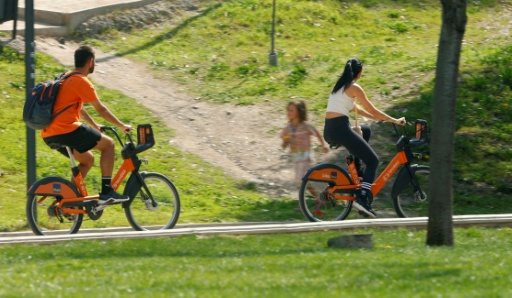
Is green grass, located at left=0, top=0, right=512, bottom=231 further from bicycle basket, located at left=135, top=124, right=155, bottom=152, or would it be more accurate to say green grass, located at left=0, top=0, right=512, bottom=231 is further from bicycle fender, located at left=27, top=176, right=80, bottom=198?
bicycle basket, located at left=135, top=124, right=155, bottom=152

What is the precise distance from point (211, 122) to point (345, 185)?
4.70 metres

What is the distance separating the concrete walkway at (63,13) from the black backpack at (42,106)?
7861 mm

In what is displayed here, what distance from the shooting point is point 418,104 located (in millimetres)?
15336

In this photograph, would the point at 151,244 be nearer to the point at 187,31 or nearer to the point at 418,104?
the point at 418,104

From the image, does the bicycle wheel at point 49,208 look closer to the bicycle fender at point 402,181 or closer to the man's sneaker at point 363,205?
the man's sneaker at point 363,205

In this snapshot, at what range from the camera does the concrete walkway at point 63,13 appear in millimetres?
17953

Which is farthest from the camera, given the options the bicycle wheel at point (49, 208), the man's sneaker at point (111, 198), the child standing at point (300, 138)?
the child standing at point (300, 138)

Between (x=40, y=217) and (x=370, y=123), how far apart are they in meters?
6.24

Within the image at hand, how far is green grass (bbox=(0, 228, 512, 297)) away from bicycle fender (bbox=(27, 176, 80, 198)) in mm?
887

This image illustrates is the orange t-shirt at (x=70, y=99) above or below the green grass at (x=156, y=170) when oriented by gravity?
above

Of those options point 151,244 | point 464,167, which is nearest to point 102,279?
point 151,244

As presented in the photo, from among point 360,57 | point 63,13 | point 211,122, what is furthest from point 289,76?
point 63,13

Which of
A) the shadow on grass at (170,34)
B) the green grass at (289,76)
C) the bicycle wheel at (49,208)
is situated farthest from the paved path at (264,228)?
the shadow on grass at (170,34)

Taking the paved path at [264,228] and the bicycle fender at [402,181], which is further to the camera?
the bicycle fender at [402,181]
